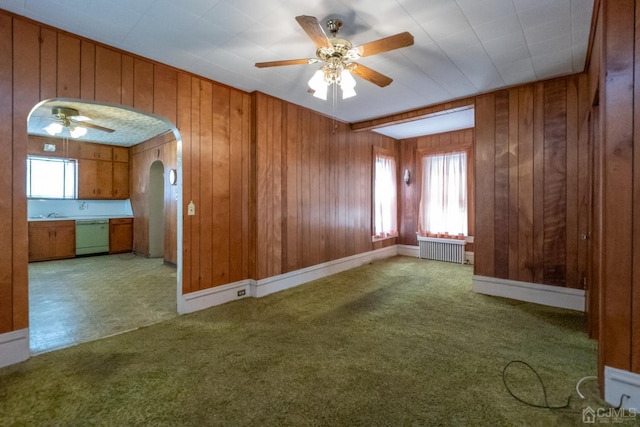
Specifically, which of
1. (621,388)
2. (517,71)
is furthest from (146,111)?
(621,388)

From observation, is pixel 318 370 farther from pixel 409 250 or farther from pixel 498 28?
pixel 409 250

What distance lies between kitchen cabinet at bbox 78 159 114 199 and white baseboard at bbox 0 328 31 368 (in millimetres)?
5641

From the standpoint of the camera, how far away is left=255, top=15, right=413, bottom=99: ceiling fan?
6.34 ft

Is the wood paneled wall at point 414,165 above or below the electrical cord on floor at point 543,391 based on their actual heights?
above

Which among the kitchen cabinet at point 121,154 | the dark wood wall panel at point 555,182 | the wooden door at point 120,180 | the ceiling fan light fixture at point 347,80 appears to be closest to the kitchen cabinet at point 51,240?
the wooden door at point 120,180

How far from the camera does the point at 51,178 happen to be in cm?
651

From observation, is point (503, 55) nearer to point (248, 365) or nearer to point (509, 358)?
point (509, 358)

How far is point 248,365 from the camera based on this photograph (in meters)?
2.17

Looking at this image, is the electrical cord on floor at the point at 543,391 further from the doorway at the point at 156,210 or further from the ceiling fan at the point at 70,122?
the doorway at the point at 156,210

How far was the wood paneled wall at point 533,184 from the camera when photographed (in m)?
3.28

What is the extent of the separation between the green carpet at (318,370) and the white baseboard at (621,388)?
0.10 metres

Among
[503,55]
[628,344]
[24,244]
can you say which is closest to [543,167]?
[503,55]

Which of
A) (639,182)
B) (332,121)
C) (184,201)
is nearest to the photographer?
(639,182)

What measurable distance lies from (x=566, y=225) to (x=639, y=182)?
6.48 ft
